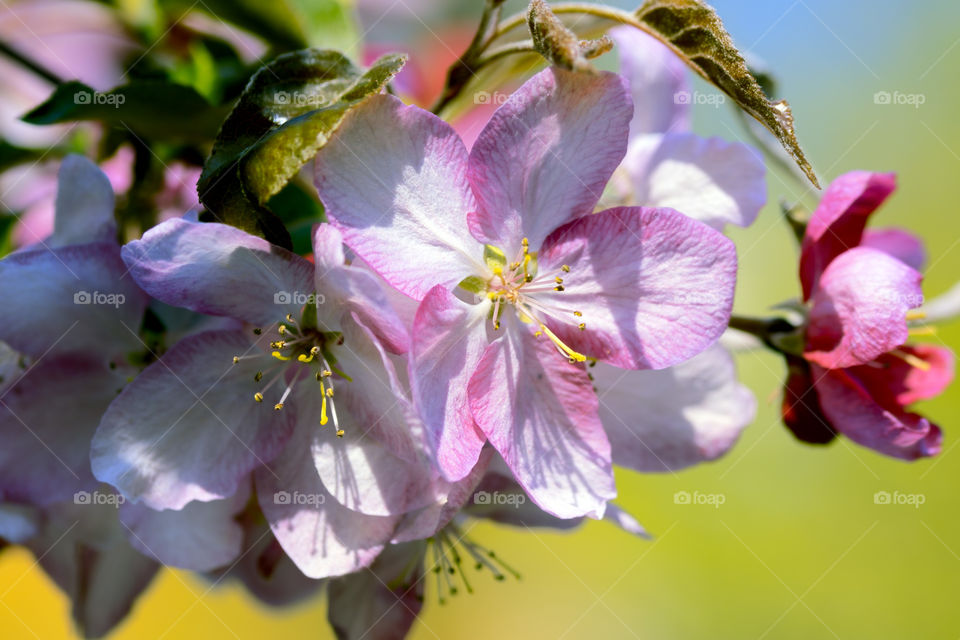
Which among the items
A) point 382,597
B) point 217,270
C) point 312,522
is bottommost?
point 382,597

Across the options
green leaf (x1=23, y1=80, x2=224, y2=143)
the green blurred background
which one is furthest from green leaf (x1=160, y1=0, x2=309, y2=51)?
the green blurred background

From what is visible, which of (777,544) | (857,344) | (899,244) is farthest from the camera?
(777,544)

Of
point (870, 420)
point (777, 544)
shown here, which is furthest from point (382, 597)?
point (777, 544)

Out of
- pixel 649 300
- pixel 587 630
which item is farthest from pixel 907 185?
pixel 649 300

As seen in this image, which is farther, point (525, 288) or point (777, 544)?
point (777, 544)

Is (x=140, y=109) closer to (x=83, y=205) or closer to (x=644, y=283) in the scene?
(x=83, y=205)

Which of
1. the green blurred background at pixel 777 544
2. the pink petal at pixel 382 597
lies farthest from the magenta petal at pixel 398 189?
the green blurred background at pixel 777 544

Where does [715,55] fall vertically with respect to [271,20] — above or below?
above
